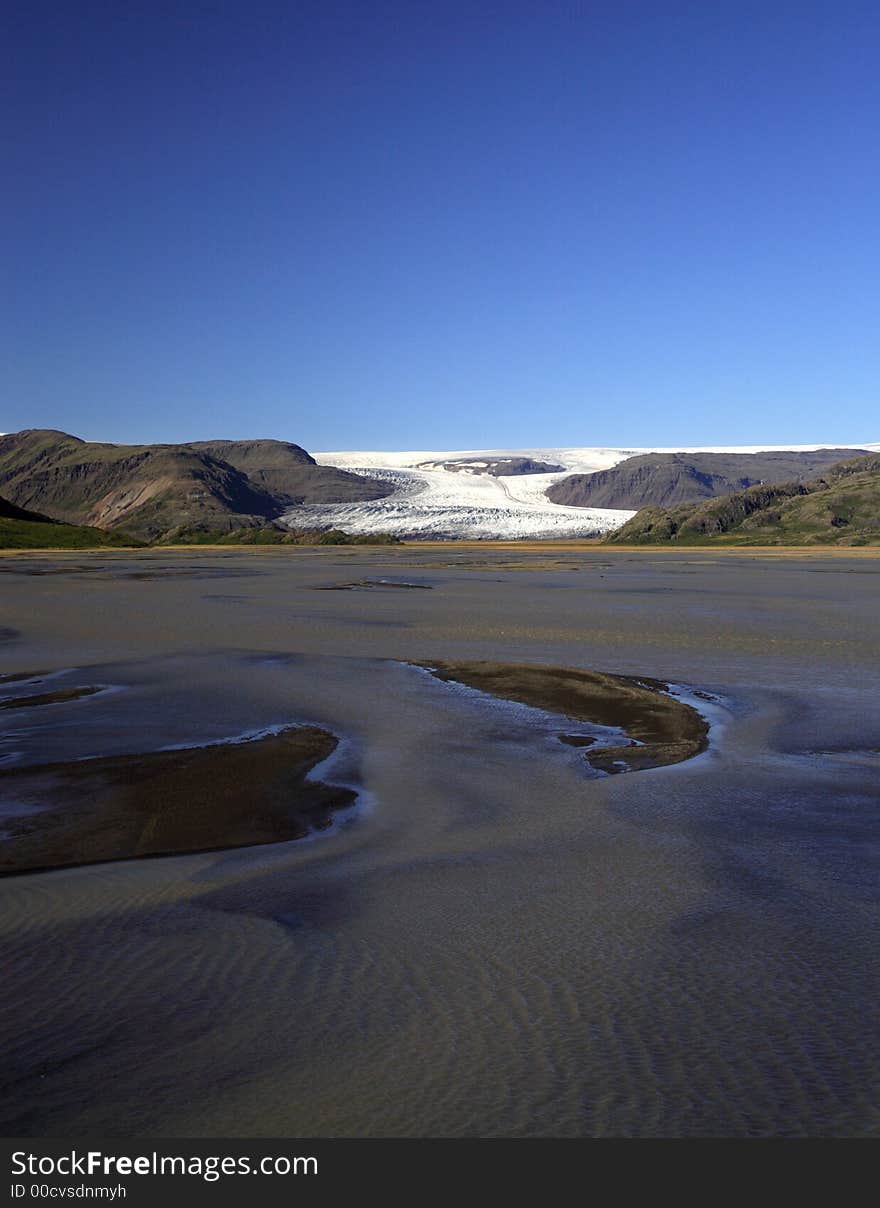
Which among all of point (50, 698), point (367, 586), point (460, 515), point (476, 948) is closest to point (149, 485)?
point (460, 515)

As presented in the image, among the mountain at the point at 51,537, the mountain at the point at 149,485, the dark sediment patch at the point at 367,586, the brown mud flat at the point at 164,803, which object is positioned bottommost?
the dark sediment patch at the point at 367,586

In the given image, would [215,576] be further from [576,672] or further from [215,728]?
[215,728]

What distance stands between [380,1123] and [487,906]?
1.96m

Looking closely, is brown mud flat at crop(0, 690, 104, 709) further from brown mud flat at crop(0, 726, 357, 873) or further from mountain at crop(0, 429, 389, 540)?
mountain at crop(0, 429, 389, 540)

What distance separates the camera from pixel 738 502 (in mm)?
92812

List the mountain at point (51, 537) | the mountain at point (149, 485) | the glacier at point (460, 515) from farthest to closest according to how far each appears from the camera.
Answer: the mountain at point (149, 485), the glacier at point (460, 515), the mountain at point (51, 537)

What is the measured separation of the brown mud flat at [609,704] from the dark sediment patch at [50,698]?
169 inches

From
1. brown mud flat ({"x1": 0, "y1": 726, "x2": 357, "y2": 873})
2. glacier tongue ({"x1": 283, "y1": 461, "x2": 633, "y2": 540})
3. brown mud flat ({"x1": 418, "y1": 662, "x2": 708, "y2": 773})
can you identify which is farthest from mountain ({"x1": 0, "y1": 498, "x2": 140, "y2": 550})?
brown mud flat ({"x1": 0, "y1": 726, "x2": 357, "y2": 873})

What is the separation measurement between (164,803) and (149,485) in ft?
485

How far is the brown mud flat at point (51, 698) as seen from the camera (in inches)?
422

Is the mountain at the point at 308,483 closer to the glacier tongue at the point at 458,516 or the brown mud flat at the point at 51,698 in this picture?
the glacier tongue at the point at 458,516

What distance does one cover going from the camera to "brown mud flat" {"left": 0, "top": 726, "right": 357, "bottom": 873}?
5.88 meters

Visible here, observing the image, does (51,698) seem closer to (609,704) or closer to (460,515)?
(609,704)

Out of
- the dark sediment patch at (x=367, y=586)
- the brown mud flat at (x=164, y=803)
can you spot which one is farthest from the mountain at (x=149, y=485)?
the brown mud flat at (x=164, y=803)
